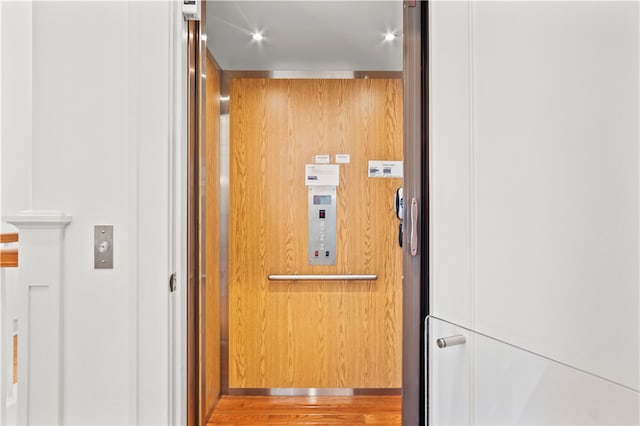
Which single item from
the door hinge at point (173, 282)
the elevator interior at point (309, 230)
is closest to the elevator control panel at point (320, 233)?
the elevator interior at point (309, 230)

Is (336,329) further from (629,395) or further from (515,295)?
(629,395)

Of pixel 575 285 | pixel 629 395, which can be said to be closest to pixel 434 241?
pixel 575 285

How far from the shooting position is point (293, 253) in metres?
2.68

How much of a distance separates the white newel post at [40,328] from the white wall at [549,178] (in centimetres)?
116

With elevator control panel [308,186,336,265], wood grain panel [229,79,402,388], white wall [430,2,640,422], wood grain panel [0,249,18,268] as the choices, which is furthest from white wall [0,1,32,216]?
white wall [430,2,640,422]

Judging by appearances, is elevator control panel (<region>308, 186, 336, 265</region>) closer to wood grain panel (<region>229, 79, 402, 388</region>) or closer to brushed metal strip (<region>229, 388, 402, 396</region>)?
wood grain panel (<region>229, 79, 402, 388</region>)

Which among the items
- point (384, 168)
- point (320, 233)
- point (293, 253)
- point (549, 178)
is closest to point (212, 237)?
point (293, 253)

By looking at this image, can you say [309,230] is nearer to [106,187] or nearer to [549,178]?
[106,187]

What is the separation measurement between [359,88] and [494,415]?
2275 mm

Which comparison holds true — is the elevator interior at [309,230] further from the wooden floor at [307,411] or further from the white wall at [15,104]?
the white wall at [15,104]

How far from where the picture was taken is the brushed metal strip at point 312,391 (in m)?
2.65

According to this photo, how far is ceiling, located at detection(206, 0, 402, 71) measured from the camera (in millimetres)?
1879

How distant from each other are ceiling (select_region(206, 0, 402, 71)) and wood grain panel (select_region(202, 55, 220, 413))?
10.6 inches

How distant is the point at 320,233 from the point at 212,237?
73cm
